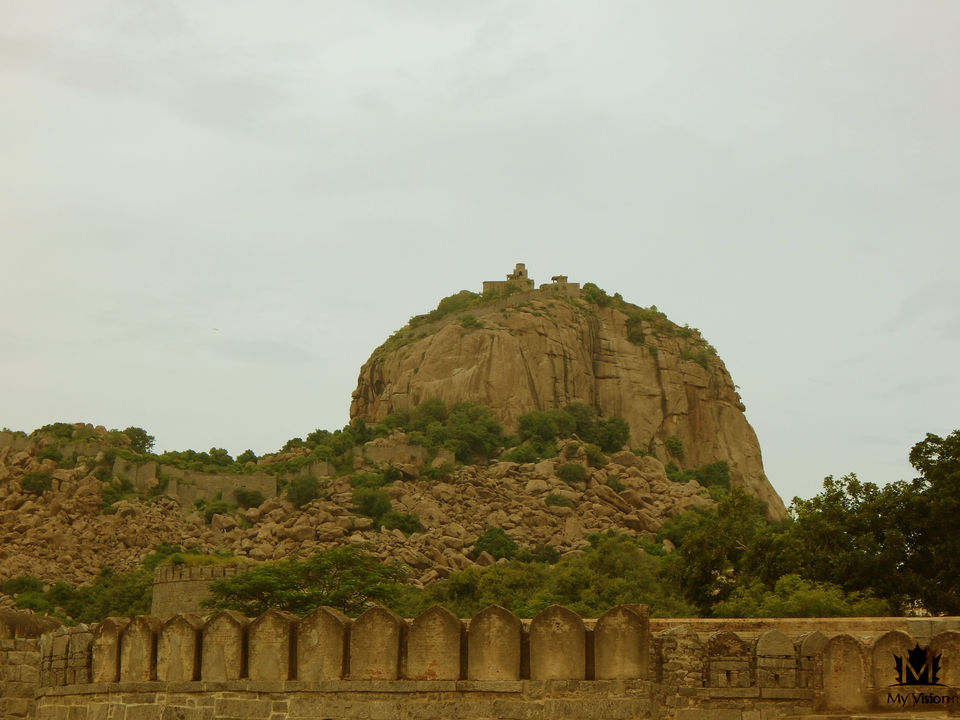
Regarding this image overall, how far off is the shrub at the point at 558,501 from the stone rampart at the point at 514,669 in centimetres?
7991

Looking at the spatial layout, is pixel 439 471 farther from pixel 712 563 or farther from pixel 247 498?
pixel 712 563

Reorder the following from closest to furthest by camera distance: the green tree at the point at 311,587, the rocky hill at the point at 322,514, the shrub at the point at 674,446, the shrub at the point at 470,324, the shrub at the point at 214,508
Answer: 1. the green tree at the point at 311,587
2. the rocky hill at the point at 322,514
3. the shrub at the point at 214,508
4. the shrub at the point at 470,324
5. the shrub at the point at 674,446

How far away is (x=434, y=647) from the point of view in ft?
35.5

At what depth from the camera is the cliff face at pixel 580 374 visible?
113438 millimetres

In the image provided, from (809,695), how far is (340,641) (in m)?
3.38

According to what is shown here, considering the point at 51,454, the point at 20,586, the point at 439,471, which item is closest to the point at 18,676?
the point at 20,586

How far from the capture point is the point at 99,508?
89.9m

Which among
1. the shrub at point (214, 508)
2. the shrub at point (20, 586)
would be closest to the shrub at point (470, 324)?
the shrub at point (214, 508)

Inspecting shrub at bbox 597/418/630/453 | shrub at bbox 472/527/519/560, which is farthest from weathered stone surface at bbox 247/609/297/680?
shrub at bbox 597/418/630/453

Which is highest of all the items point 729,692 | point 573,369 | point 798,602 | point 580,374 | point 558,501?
point 573,369

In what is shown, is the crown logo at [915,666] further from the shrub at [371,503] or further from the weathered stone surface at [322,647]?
the shrub at [371,503]

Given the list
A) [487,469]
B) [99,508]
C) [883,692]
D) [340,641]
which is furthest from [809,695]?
[487,469]

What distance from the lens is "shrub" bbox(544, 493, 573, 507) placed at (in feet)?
299

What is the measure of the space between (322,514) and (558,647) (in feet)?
253
